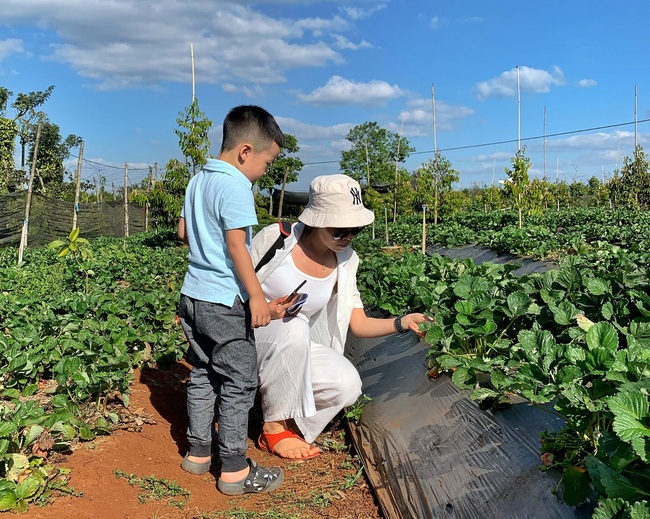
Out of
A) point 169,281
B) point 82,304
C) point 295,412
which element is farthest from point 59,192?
point 295,412

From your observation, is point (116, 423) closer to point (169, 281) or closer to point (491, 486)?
point (491, 486)

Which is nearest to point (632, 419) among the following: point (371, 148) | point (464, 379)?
point (464, 379)

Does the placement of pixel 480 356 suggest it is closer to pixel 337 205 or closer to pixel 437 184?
pixel 337 205

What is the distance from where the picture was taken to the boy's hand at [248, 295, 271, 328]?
250 cm

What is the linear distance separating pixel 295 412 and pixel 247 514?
632mm

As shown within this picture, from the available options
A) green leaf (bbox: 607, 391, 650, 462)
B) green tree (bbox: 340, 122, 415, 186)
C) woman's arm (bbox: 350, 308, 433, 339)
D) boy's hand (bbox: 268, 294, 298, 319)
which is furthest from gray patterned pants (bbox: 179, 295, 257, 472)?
green tree (bbox: 340, 122, 415, 186)

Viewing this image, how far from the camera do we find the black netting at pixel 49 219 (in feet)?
44.5

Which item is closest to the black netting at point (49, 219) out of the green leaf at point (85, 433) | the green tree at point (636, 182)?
the green leaf at point (85, 433)

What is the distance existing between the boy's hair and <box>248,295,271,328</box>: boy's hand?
2.30 feet

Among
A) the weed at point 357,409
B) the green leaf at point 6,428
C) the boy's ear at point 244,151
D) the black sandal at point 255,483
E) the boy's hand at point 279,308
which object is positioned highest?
the boy's ear at point 244,151

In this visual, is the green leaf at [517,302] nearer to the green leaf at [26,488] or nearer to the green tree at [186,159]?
the green leaf at [26,488]

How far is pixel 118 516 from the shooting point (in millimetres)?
2250

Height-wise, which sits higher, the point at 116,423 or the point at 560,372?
the point at 560,372

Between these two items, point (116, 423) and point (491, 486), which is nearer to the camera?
point (491, 486)
